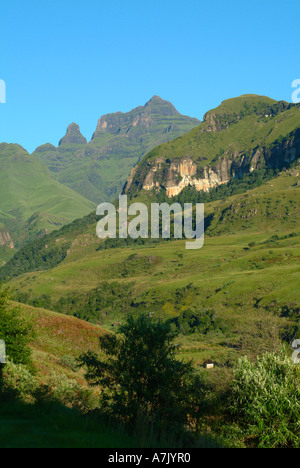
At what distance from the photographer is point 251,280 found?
432ft

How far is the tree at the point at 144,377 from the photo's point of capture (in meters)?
19.7

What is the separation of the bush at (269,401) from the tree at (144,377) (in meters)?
2.81

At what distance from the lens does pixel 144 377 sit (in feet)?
70.5

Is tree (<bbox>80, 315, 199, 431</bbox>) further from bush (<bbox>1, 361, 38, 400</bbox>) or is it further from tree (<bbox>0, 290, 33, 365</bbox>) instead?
tree (<bbox>0, 290, 33, 365</bbox>)

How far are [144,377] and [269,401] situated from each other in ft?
20.7

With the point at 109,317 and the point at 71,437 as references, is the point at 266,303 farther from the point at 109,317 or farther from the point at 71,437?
the point at 71,437

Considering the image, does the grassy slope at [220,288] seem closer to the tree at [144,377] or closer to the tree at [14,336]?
the tree at [14,336]

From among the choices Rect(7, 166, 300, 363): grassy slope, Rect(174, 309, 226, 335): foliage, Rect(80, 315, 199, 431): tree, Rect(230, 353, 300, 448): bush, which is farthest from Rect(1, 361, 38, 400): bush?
Rect(174, 309, 226, 335): foliage

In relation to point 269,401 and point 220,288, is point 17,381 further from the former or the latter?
point 220,288

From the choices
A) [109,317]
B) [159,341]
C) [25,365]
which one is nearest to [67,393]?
[25,365]

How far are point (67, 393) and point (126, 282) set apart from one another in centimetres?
15649

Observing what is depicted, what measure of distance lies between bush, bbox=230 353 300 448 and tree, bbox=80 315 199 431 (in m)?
2.81

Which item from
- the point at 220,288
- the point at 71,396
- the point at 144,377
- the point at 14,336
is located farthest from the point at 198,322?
the point at 144,377

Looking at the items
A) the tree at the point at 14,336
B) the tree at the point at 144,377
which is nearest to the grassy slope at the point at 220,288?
the tree at the point at 14,336
